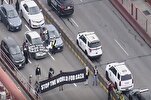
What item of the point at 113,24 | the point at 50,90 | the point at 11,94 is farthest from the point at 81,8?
the point at 11,94

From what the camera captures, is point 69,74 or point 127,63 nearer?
point 69,74

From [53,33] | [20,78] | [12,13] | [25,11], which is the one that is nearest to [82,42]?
[53,33]

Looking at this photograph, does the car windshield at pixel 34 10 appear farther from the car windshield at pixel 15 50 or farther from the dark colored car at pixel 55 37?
the car windshield at pixel 15 50

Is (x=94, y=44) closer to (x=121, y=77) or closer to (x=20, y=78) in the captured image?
(x=121, y=77)

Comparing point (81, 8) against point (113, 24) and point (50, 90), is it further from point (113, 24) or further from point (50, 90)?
point (50, 90)

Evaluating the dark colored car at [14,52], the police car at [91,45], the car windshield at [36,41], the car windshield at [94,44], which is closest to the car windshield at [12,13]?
the car windshield at [36,41]

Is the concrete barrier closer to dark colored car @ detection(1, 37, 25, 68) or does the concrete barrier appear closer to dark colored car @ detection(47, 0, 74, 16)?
dark colored car @ detection(47, 0, 74, 16)
